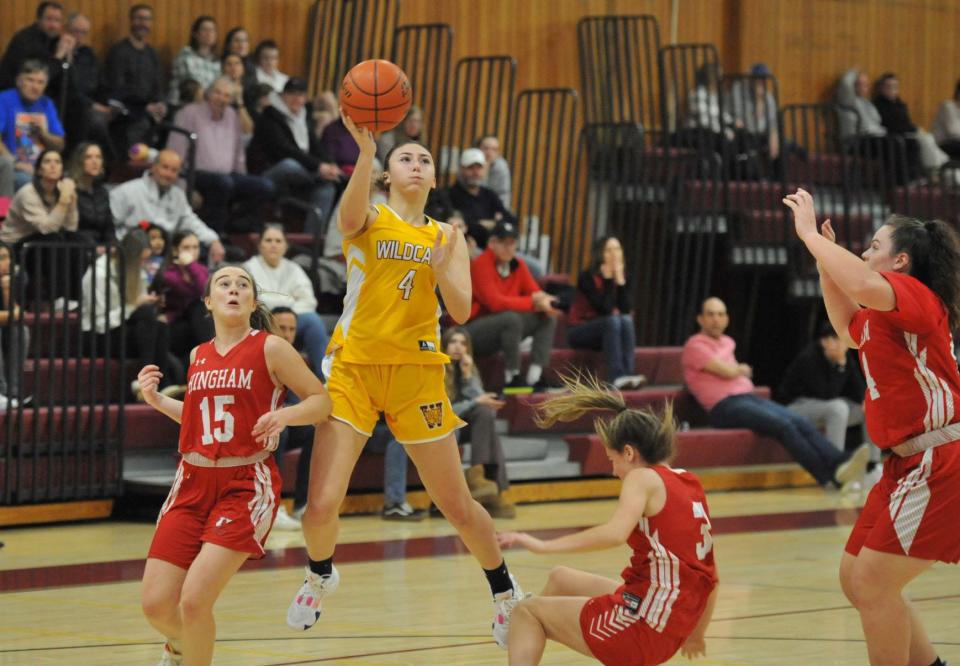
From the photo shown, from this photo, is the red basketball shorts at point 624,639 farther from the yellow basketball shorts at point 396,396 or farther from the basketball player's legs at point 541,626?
the yellow basketball shorts at point 396,396

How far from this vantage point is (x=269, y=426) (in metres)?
4.84

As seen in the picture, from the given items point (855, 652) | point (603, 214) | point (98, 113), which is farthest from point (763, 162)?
point (855, 652)

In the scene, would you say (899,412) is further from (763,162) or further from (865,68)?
(865,68)

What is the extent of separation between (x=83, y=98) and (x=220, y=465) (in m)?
7.08

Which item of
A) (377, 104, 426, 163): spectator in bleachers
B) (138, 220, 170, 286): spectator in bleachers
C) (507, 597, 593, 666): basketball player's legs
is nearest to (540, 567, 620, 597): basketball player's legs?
(507, 597, 593, 666): basketball player's legs

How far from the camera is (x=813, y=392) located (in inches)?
501

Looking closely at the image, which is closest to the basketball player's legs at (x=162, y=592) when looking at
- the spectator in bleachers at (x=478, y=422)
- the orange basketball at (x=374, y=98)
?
the orange basketball at (x=374, y=98)

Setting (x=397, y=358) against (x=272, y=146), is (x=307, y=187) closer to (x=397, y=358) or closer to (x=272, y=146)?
(x=272, y=146)

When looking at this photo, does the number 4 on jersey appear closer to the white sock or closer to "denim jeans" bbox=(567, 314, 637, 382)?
the white sock

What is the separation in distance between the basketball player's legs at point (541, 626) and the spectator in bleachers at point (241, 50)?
869cm

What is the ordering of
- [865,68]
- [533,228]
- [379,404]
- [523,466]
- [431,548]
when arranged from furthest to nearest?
[865,68] < [533,228] < [523,466] < [431,548] < [379,404]

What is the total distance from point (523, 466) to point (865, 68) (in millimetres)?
8629

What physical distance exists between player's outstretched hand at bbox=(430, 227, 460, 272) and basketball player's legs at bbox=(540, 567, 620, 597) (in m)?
1.25

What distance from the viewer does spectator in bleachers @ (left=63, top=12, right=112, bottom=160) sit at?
11.4 meters
